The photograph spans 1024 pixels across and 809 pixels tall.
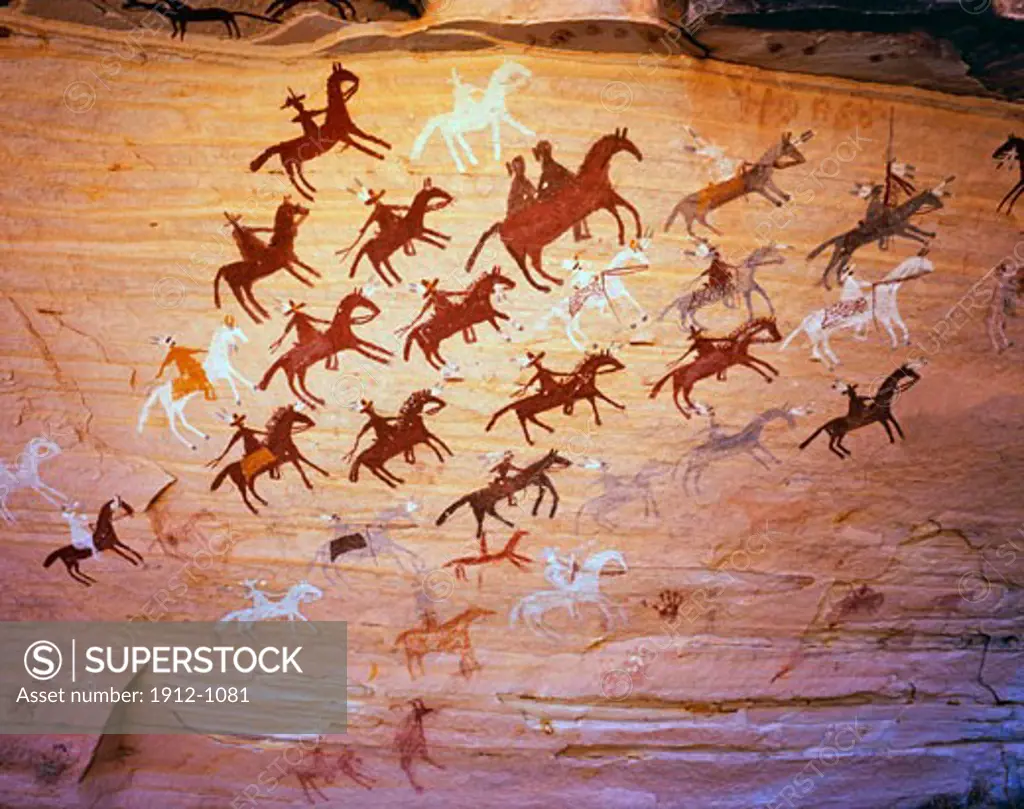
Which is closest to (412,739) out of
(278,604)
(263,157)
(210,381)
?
(278,604)

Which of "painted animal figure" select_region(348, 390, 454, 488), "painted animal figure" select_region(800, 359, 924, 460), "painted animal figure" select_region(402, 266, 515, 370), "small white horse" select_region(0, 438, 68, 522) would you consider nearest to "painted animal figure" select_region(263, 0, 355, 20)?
"painted animal figure" select_region(402, 266, 515, 370)

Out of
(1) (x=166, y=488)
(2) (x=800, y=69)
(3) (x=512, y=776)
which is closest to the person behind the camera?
(2) (x=800, y=69)

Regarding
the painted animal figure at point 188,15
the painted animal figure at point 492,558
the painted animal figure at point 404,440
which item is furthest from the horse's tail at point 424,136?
the painted animal figure at point 492,558

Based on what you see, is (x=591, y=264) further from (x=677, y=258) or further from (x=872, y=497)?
(x=872, y=497)

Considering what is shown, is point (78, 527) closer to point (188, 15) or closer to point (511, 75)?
point (188, 15)

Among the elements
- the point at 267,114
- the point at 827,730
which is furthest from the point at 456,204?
the point at 827,730

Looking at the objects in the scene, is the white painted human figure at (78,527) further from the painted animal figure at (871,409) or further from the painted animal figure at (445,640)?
the painted animal figure at (871,409)

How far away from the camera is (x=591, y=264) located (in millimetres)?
2402

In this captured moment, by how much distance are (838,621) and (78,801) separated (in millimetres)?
2135

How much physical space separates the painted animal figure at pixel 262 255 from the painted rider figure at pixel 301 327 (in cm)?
7

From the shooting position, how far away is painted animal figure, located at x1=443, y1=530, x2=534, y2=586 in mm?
2529

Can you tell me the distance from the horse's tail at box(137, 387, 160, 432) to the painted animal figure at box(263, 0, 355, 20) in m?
0.99

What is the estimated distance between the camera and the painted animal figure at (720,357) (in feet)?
8.04

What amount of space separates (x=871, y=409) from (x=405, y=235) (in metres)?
1.29
